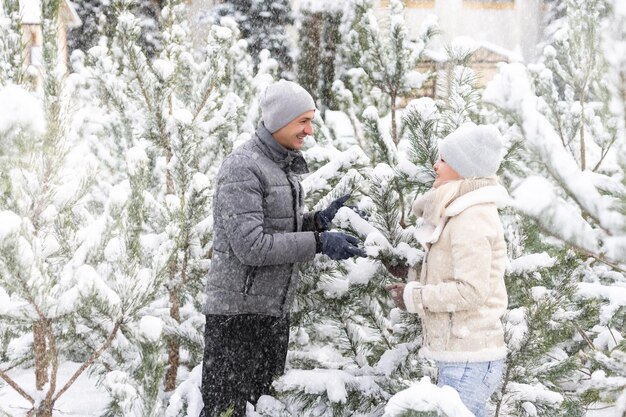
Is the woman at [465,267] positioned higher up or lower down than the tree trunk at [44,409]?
higher up

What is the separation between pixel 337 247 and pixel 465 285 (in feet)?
1.65

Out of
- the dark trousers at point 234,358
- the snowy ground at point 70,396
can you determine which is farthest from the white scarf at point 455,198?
the snowy ground at point 70,396

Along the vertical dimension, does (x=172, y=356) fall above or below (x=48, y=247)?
below

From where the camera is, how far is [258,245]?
2389mm

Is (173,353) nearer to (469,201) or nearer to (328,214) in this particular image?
(328,214)

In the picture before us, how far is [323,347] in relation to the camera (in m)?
3.78

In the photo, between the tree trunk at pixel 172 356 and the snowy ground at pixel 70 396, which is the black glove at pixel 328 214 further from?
the snowy ground at pixel 70 396

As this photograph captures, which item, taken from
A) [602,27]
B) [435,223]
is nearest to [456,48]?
[435,223]

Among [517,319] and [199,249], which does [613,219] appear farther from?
[199,249]

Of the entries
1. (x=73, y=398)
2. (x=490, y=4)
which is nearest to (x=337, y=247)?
(x=73, y=398)

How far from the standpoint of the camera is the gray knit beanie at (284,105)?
2551mm

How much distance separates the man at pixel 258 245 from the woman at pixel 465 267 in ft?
1.08

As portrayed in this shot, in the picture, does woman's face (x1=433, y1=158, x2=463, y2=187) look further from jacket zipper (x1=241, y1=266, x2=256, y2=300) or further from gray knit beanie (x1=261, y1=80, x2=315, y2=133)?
jacket zipper (x1=241, y1=266, x2=256, y2=300)

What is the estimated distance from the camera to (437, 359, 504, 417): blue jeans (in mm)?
2223
